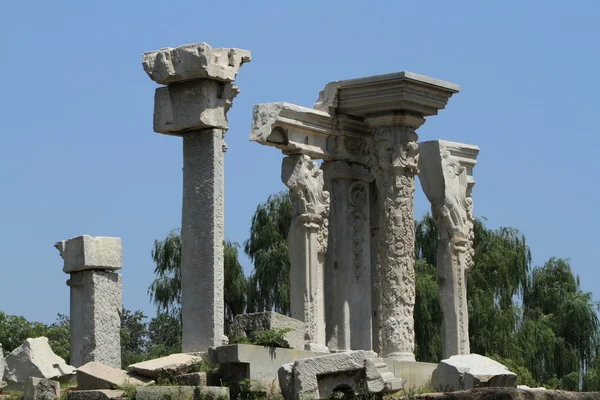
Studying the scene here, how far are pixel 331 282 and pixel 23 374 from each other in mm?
4341

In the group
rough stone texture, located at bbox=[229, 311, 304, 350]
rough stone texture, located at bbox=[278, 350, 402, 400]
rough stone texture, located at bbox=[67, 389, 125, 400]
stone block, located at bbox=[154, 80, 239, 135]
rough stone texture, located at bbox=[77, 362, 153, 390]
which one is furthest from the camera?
stone block, located at bbox=[154, 80, 239, 135]

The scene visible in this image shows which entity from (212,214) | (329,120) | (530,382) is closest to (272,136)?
(329,120)

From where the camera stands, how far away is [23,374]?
20609 mm

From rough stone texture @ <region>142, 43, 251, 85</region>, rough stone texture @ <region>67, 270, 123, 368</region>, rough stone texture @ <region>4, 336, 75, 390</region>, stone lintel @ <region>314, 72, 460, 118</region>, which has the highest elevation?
stone lintel @ <region>314, 72, 460, 118</region>

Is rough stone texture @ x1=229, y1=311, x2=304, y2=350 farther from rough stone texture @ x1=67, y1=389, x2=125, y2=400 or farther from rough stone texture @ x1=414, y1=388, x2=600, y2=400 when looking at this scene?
rough stone texture @ x1=414, y1=388, x2=600, y2=400

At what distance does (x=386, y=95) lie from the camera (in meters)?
21.6

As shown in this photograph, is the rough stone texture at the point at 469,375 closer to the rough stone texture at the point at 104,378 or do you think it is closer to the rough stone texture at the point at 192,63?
the rough stone texture at the point at 104,378

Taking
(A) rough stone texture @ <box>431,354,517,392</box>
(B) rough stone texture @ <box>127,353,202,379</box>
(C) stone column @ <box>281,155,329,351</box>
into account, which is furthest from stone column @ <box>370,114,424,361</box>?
(B) rough stone texture @ <box>127,353,202,379</box>

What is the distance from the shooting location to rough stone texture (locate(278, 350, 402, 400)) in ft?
52.0

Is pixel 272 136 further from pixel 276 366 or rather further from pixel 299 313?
pixel 276 366

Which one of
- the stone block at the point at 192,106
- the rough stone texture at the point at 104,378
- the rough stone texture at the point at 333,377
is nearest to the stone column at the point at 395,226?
the stone block at the point at 192,106

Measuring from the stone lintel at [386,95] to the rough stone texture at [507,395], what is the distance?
6625mm

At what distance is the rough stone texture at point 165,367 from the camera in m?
17.1

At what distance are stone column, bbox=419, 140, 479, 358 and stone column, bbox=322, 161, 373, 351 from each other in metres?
1.61
